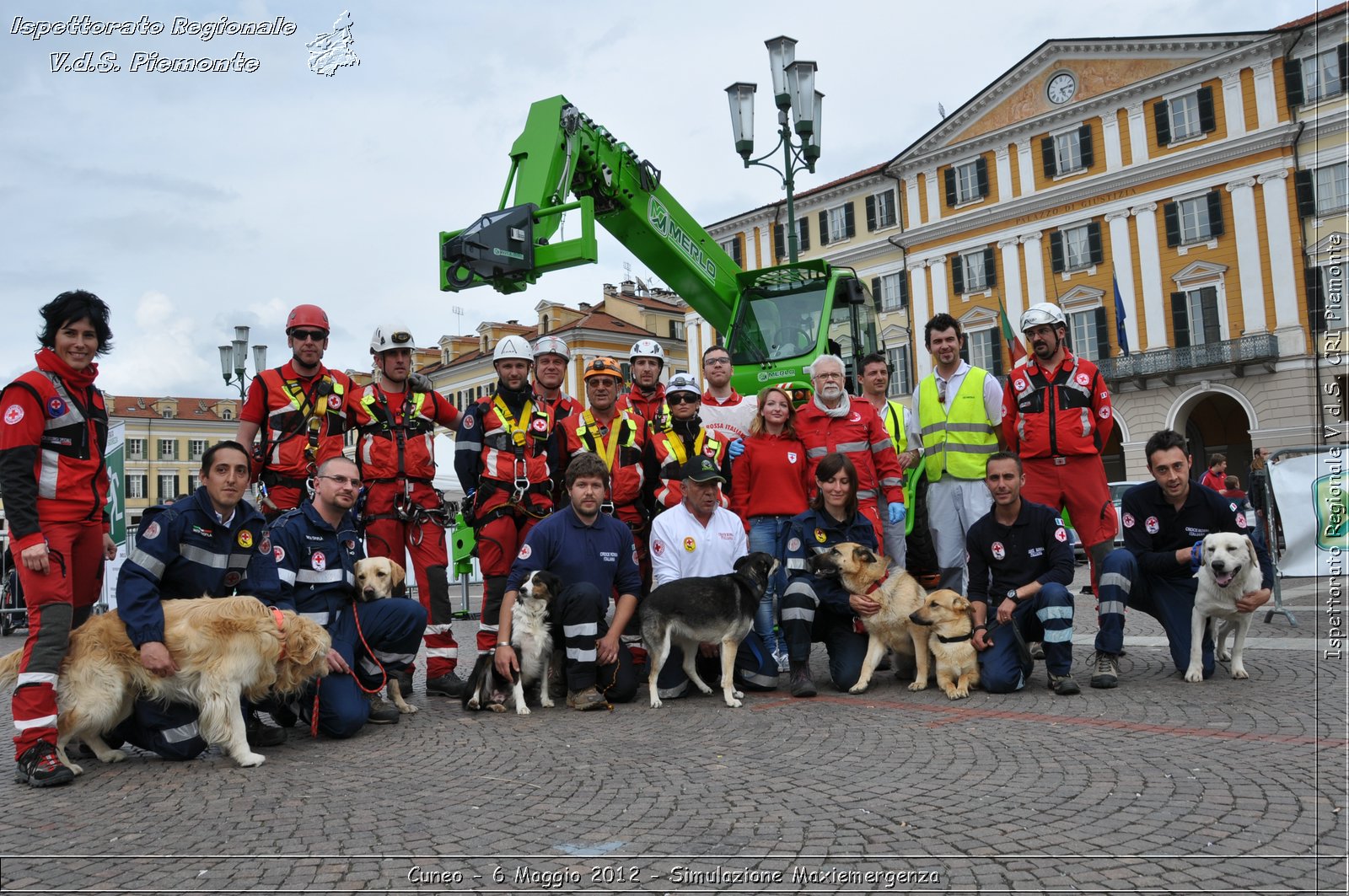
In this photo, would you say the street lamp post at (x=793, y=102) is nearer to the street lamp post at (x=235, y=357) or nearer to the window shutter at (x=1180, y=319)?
the street lamp post at (x=235, y=357)

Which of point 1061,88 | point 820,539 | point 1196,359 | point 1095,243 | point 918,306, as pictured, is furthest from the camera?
point 918,306

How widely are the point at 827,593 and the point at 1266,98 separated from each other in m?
36.3

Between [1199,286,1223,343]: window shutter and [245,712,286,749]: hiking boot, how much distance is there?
123 ft

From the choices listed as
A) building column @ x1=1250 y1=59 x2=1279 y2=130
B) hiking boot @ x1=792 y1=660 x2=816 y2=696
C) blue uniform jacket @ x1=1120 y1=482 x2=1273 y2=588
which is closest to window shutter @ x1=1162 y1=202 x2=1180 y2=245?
building column @ x1=1250 y1=59 x2=1279 y2=130

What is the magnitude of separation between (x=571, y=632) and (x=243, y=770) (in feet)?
6.65

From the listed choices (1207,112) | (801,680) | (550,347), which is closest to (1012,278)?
(1207,112)

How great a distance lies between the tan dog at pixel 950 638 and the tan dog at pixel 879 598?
0.53 ft

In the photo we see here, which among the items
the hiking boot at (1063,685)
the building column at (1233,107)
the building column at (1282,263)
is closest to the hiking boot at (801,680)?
the hiking boot at (1063,685)

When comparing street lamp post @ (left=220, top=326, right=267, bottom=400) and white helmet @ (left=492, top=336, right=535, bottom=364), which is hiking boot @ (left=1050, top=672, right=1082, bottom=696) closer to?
white helmet @ (left=492, top=336, right=535, bottom=364)

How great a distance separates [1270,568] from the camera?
19.0 feet

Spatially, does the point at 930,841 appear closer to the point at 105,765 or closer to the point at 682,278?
the point at 105,765

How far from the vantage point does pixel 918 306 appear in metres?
43.5

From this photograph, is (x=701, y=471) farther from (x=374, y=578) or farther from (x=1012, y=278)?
(x=1012, y=278)

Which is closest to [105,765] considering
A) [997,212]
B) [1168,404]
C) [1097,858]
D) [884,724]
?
[884,724]
